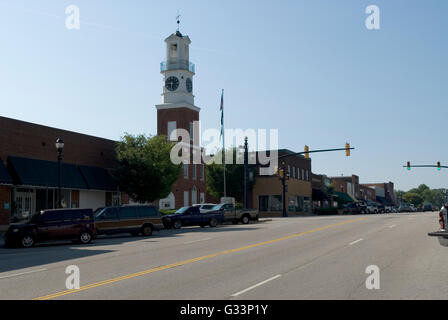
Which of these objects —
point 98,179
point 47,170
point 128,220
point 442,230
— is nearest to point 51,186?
point 47,170

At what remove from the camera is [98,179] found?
126 feet

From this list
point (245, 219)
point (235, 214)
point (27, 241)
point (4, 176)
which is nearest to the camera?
point (27, 241)

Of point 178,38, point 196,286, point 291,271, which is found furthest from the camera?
point 178,38

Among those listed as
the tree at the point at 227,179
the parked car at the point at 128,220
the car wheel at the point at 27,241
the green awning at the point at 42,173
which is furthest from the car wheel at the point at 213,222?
the tree at the point at 227,179

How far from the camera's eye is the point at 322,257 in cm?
1441

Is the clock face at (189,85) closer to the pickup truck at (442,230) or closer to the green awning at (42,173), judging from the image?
the green awning at (42,173)

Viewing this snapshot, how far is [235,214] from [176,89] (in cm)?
2469

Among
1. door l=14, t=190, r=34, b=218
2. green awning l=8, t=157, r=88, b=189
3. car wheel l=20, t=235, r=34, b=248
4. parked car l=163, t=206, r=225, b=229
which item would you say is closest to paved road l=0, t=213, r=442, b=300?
car wheel l=20, t=235, r=34, b=248

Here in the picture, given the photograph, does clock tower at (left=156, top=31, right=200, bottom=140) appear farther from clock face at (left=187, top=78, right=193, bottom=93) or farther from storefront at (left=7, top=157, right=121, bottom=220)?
storefront at (left=7, top=157, right=121, bottom=220)

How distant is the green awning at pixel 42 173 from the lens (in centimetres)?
3109
